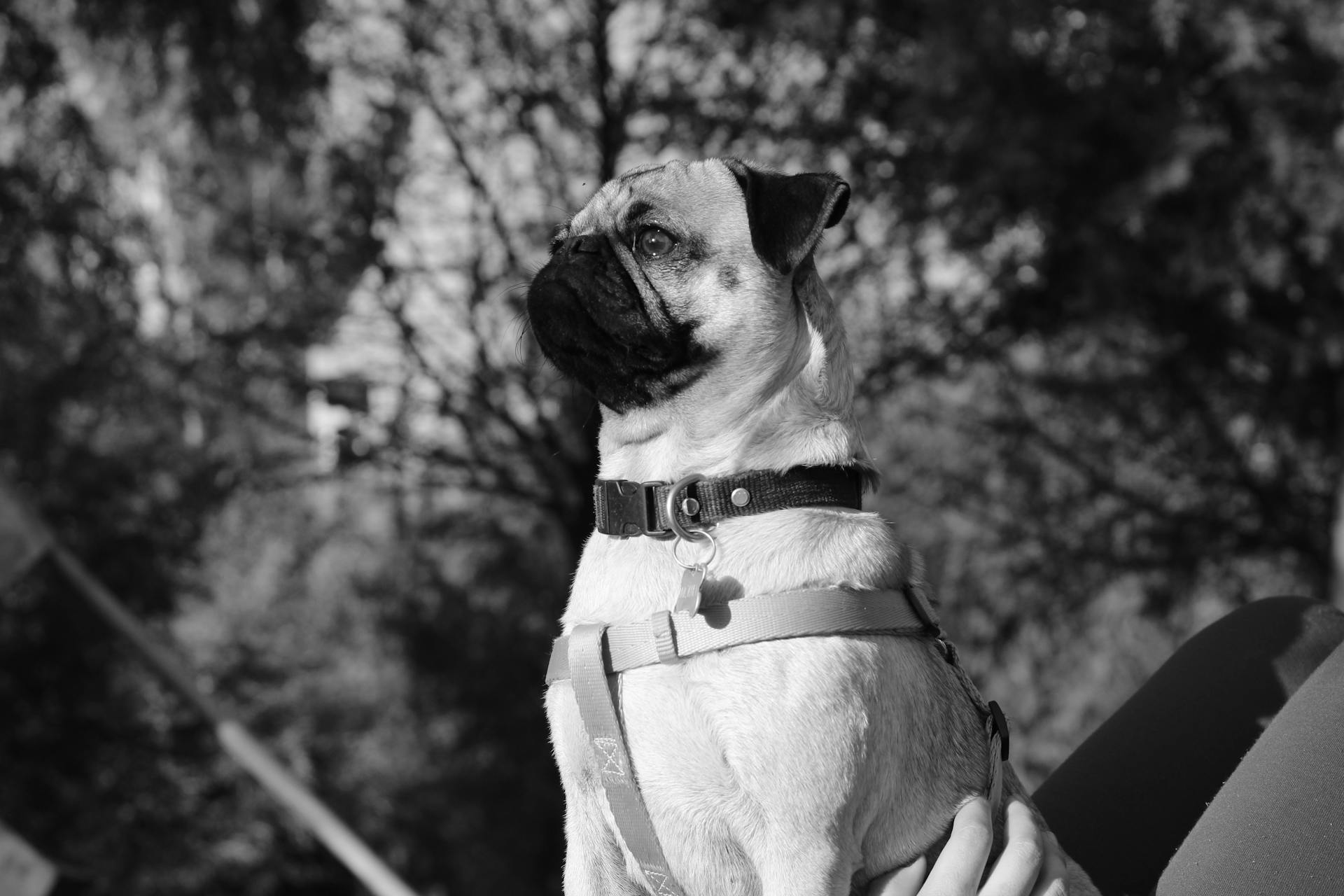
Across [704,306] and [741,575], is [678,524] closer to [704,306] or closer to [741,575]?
[741,575]

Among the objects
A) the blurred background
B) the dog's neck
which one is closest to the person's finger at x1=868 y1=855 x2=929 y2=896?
the dog's neck

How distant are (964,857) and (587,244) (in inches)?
58.9

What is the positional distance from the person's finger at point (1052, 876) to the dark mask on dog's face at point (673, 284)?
3.88ft

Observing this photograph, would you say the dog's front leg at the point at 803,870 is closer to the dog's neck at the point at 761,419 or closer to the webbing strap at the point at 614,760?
the webbing strap at the point at 614,760

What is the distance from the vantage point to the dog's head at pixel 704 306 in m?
2.55

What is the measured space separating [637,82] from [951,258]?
239cm

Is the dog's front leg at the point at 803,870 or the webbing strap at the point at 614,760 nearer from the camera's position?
the dog's front leg at the point at 803,870

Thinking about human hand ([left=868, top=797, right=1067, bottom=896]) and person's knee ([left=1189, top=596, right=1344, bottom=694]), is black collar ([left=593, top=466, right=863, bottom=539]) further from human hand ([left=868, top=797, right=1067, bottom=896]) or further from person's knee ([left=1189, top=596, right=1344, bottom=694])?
person's knee ([left=1189, top=596, right=1344, bottom=694])

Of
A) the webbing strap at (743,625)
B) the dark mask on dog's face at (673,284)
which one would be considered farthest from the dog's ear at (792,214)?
the webbing strap at (743,625)

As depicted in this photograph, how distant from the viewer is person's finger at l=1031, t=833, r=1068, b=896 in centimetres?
224

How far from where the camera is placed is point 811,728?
2.12 meters

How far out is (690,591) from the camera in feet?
7.27

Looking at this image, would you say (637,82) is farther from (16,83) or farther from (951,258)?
(16,83)

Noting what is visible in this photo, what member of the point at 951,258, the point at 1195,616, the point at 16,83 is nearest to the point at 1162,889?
the point at 951,258
